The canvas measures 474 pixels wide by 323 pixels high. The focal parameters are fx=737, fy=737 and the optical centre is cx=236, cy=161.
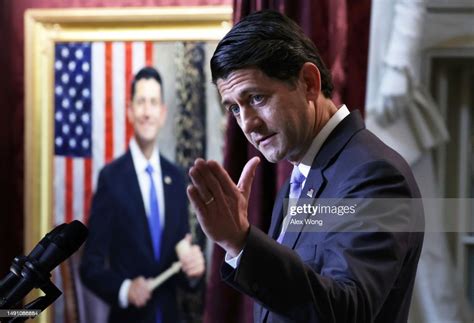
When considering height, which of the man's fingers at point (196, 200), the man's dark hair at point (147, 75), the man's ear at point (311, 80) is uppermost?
the man's ear at point (311, 80)

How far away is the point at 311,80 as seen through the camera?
1.26 meters

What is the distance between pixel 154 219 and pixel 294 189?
103cm

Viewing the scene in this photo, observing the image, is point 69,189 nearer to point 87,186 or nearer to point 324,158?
point 87,186

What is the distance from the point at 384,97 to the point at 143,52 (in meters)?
0.79

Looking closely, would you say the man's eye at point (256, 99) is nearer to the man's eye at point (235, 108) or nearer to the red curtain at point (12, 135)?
the man's eye at point (235, 108)

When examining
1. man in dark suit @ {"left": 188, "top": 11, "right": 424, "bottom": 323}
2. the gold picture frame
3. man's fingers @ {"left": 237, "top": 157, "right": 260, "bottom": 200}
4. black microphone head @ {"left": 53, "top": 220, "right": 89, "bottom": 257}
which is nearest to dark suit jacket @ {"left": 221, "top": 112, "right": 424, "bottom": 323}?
man in dark suit @ {"left": 188, "top": 11, "right": 424, "bottom": 323}

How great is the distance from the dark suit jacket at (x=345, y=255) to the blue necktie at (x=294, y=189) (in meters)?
0.07

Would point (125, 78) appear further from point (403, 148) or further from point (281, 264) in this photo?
point (281, 264)

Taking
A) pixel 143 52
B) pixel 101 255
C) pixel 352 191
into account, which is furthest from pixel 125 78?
pixel 352 191

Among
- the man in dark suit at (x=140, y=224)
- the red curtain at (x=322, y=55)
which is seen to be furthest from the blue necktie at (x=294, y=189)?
the man in dark suit at (x=140, y=224)

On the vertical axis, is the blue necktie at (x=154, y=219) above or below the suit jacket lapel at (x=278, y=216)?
below

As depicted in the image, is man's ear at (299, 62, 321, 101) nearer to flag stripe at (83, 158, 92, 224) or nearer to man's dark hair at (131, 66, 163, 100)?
man's dark hair at (131, 66, 163, 100)

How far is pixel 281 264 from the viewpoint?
926 mm

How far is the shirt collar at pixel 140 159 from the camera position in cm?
235
